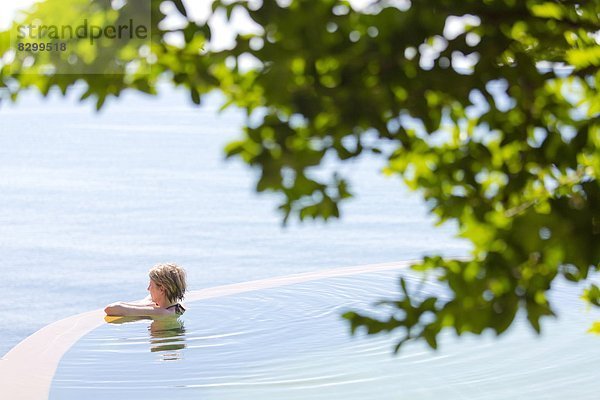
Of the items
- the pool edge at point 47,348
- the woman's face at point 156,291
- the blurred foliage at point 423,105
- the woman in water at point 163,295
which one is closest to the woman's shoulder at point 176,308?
the woman in water at point 163,295

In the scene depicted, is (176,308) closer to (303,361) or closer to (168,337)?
(168,337)

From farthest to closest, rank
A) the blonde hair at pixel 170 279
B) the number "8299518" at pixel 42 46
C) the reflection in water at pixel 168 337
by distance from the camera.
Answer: the blonde hair at pixel 170 279 < the reflection in water at pixel 168 337 < the number "8299518" at pixel 42 46

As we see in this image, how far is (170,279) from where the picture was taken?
711 cm

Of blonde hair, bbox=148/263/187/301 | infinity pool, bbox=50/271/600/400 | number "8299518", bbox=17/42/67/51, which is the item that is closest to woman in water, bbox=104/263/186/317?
blonde hair, bbox=148/263/187/301

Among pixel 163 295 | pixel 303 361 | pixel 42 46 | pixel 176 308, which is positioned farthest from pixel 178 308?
pixel 42 46

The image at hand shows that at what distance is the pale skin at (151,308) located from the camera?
23.4 feet

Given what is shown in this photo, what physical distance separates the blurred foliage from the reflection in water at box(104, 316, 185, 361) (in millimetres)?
4774

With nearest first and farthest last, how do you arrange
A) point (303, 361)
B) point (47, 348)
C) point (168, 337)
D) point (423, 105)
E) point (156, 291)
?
point (423, 105) → point (303, 361) → point (47, 348) → point (168, 337) → point (156, 291)

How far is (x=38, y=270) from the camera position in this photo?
35.9ft

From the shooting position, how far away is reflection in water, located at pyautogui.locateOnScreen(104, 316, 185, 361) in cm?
635

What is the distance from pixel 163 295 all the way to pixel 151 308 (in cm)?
13

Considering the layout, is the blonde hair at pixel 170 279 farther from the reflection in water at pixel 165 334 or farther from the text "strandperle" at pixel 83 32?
the text "strandperle" at pixel 83 32

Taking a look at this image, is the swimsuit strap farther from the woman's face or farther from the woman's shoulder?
the woman's face

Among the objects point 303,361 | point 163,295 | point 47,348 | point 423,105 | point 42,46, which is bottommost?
point 303,361
